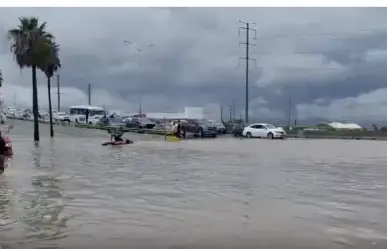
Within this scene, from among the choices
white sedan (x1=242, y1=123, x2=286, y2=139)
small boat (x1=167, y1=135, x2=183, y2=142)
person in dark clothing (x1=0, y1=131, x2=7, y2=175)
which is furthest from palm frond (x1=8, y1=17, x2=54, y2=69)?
person in dark clothing (x1=0, y1=131, x2=7, y2=175)

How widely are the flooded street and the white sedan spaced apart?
29120 millimetres

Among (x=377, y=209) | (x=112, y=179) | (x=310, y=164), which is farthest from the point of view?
(x=310, y=164)

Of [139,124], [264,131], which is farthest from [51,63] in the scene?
[264,131]

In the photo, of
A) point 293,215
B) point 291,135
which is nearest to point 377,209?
point 293,215

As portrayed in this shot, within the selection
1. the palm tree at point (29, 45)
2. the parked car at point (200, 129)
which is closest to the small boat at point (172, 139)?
the parked car at point (200, 129)

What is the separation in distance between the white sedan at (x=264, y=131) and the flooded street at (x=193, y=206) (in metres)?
29.1

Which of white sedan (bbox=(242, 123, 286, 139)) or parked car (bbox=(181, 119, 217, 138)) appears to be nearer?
parked car (bbox=(181, 119, 217, 138))

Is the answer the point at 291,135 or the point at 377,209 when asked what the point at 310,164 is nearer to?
the point at 377,209

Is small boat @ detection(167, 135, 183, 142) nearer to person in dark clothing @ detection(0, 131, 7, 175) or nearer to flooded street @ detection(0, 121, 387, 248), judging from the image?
flooded street @ detection(0, 121, 387, 248)

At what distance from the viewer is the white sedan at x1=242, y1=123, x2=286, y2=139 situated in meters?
48.3

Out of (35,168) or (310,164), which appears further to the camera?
(310,164)

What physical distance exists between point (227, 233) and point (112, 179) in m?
7.50

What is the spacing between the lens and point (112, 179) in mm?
15266

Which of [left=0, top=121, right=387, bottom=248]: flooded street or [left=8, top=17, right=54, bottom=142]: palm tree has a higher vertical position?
[left=8, top=17, right=54, bottom=142]: palm tree
